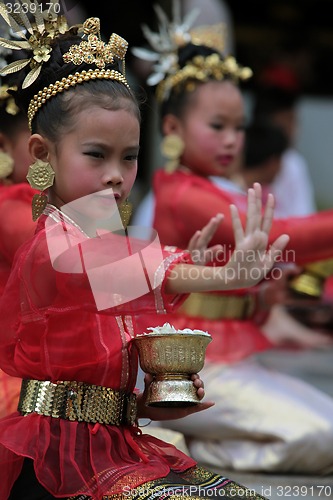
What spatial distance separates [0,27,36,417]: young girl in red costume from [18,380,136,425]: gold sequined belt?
1.37 ft

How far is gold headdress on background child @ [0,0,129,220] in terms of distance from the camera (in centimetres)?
255

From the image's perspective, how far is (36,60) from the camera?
259 centimetres

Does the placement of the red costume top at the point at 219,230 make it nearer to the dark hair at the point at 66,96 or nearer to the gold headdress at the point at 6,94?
the gold headdress at the point at 6,94

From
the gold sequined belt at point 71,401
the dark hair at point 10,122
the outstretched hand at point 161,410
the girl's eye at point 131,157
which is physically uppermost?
the dark hair at point 10,122

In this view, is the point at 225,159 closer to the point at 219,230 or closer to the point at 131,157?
the point at 219,230

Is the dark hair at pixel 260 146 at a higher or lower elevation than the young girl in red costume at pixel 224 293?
higher

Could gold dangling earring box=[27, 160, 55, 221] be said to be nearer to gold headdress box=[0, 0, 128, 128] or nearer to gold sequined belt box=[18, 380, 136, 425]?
gold headdress box=[0, 0, 128, 128]

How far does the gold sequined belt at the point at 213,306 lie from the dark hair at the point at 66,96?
155 centimetres

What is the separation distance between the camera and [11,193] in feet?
10.3

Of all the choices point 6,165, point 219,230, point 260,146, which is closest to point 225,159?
point 219,230

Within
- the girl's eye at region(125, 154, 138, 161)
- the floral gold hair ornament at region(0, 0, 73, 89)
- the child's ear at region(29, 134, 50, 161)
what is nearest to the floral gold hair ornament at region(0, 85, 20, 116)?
the floral gold hair ornament at region(0, 0, 73, 89)

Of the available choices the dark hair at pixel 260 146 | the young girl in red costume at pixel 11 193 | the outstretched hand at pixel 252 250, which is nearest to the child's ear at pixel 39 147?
the young girl in red costume at pixel 11 193

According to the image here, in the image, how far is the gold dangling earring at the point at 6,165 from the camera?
3.40m

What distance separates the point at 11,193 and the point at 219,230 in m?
0.85
